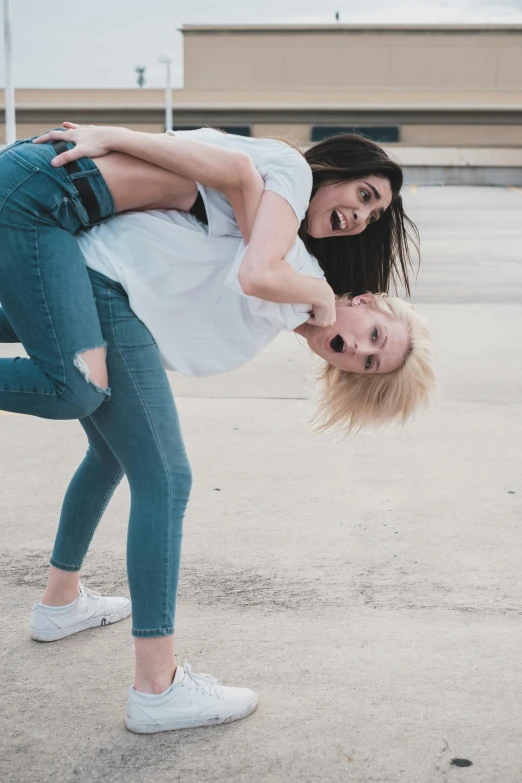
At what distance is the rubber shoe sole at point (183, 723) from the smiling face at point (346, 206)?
126 centimetres

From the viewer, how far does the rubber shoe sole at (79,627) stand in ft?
9.19

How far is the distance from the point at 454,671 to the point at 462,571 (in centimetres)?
70

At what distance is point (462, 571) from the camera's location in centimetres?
330

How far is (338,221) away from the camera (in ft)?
8.12

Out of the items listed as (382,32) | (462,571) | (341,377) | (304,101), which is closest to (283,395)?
(462,571)

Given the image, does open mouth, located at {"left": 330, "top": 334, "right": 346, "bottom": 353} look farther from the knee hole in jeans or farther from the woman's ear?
the knee hole in jeans

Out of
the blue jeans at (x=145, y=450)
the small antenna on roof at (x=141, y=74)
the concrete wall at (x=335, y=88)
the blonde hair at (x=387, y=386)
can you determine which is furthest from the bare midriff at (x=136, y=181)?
the small antenna on roof at (x=141, y=74)

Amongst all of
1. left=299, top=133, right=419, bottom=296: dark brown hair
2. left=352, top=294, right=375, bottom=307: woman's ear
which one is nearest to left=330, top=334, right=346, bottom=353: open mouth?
left=352, top=294, right=375, bottom=307: woman's ear

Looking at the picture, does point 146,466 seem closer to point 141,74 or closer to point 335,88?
point 335,88

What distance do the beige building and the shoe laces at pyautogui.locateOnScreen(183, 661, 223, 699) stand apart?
35035 millimetres

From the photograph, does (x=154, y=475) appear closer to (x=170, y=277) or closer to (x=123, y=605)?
(x=170, y=277)

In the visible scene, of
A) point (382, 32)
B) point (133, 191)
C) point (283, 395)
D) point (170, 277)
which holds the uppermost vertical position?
point (382, 32)

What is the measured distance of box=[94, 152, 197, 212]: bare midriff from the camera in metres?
2.24

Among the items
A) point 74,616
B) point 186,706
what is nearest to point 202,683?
point 186,706
